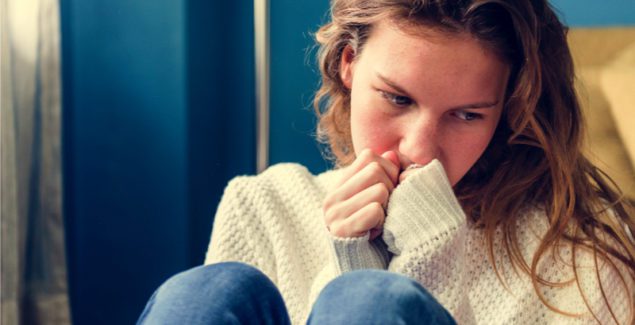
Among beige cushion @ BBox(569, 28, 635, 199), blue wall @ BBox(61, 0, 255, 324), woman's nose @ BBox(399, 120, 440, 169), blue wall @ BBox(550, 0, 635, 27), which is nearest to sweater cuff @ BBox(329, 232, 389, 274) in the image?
woman's nose @ BBox(399, 120, 440, 169)

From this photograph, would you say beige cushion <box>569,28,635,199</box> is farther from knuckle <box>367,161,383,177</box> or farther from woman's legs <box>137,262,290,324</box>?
woman's legs <box>137,262,290,324</box>

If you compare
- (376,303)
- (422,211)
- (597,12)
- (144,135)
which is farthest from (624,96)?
(144,135)

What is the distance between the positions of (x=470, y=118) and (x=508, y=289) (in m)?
0.24

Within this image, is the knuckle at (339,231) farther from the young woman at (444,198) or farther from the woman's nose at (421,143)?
the woman's nose at (421,143)

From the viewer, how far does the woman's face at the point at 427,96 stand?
0.82 meters

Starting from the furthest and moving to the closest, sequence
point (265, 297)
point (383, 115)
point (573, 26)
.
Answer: point (573, 26)
point (383, 115)
point (265, 297)

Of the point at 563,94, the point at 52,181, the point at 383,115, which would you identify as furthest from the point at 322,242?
the point at 52,181

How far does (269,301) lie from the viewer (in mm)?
688

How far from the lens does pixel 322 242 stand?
1.02 metres

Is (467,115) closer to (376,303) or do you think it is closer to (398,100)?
(398,100)

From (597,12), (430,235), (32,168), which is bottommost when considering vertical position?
(32,168)

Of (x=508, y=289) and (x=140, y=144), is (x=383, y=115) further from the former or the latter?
(x=140, y=144)

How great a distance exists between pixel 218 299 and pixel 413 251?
23 centimetres

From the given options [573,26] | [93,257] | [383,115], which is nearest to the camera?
[383,115]
